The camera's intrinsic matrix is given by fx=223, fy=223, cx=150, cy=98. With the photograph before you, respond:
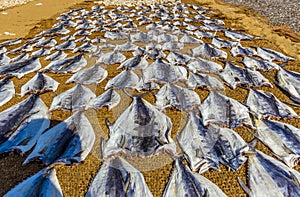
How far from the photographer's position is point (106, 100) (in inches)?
132

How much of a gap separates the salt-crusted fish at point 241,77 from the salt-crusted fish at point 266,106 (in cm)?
37

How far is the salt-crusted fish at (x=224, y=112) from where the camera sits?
2.89 meters

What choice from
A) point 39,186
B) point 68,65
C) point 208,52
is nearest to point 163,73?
point 208,52

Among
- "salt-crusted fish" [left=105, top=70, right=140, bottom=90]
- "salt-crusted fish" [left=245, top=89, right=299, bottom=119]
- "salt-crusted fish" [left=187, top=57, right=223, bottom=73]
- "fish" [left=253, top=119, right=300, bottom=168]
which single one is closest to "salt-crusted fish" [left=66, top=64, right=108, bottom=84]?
"salt-crusted fish" [left=105, top=70, right=140, bottom=90]

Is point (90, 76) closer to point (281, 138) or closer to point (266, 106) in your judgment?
point (266, 106)

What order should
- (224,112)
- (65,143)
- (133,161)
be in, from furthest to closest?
1. (224,112)
2. (65,143)
3. (133,161)

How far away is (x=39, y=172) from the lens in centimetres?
224

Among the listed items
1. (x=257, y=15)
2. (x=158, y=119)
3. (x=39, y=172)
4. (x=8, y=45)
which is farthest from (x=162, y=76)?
→ (x=257, y=15)

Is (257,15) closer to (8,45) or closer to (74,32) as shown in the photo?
(74,32)

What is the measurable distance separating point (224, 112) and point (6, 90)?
3460 mm

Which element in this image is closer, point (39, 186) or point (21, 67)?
point (39, 186)

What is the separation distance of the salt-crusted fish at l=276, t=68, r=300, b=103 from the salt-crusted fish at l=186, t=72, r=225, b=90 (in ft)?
3.28

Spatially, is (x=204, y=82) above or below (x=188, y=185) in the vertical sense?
below

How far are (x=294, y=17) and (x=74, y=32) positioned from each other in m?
7.30
